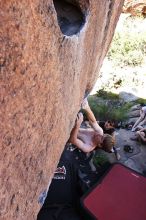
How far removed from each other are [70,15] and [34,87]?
0.96 m

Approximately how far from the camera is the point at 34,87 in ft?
5.38

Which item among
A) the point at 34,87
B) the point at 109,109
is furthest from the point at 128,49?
the point at 34,87

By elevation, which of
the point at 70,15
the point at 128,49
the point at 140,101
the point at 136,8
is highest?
the point at 70,15

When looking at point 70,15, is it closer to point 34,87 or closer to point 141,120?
point 34,87

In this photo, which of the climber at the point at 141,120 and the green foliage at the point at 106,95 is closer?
the climber at the point at 141,120

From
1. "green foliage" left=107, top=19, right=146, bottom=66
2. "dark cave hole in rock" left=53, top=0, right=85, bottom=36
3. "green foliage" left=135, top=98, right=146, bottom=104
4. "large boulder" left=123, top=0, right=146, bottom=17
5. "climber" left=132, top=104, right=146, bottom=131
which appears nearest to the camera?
"dark cave hole in rock" left=53, top=0, right=85, bottom=36

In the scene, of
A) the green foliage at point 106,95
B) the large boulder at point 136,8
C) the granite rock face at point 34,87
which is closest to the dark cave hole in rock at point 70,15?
the granite rock face at point 34,87

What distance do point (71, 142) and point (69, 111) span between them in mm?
2213

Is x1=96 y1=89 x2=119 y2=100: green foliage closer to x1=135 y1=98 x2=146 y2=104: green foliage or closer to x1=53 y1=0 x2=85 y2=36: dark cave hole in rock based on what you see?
x1=135 y1=98 x2=146 y2=104: green foliage

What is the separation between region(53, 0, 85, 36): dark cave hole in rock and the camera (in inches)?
92.6

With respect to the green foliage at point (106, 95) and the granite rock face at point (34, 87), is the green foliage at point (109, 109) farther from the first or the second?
the granite rock face at point (34, 87)

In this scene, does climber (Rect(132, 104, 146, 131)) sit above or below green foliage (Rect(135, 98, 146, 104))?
above

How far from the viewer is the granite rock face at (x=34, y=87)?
141 cm

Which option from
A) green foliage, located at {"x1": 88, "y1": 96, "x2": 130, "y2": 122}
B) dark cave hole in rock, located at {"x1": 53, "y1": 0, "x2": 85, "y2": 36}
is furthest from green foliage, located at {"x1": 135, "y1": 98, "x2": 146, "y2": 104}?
dark cave hole in rock, located at {"x1": 53, "y1": 0, "x2": 85, "y2": 36}
